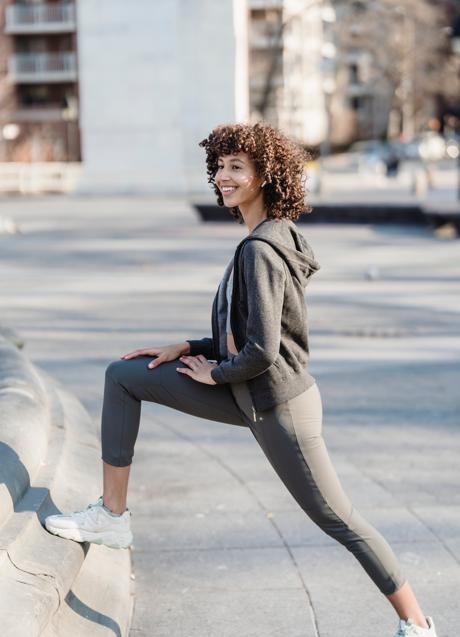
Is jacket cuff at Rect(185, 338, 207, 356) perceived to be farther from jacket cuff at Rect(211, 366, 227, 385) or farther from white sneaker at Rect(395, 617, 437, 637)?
white sneaker at Rect(395, 617, 437, 637)

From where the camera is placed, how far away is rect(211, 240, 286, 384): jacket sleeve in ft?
11.8

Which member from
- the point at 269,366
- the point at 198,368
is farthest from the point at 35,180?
the point at 269,366

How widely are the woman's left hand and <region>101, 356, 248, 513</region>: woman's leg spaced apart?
0.04 m

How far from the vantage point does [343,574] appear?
15.7 feet

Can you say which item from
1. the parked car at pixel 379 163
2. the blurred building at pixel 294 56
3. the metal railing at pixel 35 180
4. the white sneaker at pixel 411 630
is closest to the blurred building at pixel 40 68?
the blurred building at pixel 294 56

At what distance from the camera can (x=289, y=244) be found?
3.75 m

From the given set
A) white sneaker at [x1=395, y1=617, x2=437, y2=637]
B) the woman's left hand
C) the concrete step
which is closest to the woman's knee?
the woman's left hand

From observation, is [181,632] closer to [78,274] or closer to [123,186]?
[78,274]

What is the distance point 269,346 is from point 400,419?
4.15 metres

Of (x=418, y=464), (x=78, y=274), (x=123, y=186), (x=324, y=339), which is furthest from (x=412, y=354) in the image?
(x=123, y=186)

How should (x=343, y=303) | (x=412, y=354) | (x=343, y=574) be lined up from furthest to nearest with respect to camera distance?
(x=343, y=303) → (x=412, y=354) → (x=343, y=574)

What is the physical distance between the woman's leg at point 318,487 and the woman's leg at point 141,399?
8.5 inches

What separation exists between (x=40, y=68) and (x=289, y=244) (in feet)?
216

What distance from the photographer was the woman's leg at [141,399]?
396 centimetres
